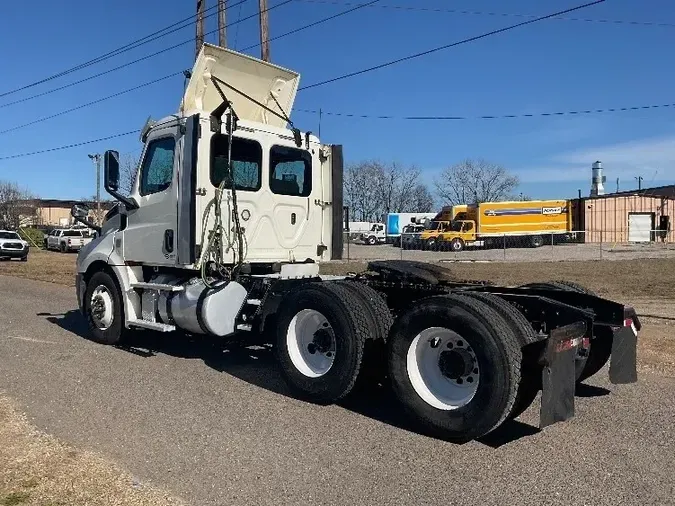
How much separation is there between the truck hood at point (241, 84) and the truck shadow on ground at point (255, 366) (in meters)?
2.83

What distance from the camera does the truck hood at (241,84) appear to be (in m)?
7.66

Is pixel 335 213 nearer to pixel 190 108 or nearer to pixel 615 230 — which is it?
pixel 190 108

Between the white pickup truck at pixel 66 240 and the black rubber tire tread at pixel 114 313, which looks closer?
the black rubber tire tread at pixel 114 313

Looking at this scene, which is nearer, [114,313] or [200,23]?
[114,313]

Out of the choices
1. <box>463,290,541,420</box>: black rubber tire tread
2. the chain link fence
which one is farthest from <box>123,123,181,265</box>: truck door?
the chain link fence

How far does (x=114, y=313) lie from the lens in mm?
8508

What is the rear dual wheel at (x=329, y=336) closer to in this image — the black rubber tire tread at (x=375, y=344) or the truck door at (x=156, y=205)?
the black rubber tire tread at (x=375, y=344)

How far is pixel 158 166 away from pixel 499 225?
44.0 metres

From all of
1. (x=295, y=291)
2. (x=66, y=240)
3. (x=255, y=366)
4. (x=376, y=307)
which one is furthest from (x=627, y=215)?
(x=376, y=307)

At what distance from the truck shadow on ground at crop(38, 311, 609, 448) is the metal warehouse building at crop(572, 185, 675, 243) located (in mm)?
47664

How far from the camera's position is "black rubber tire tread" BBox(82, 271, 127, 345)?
8414mm

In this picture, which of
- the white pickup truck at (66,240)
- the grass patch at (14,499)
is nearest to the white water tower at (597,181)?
the white pickup truck at (66,240)

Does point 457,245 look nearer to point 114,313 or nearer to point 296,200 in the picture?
point 296,200

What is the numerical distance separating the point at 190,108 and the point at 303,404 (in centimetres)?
381
